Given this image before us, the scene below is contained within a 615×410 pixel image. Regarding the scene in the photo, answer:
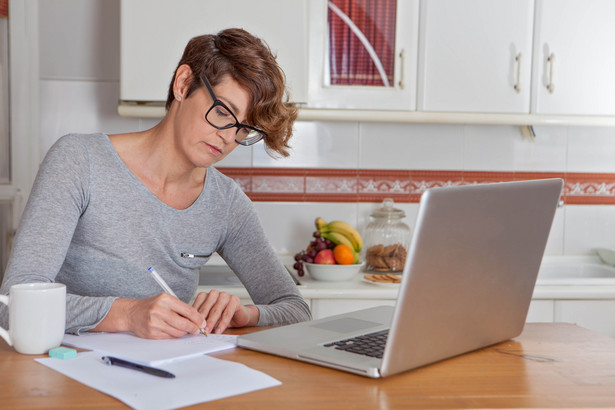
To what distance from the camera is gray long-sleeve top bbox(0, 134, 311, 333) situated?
4.24 feet

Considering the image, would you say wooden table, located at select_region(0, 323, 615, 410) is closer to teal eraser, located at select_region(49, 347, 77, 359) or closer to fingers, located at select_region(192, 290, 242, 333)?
teal eraser, located at select_region(49, 347, 77, 359)

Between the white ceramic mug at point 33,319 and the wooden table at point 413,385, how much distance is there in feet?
0.08

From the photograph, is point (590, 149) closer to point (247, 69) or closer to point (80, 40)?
point (247, 69)

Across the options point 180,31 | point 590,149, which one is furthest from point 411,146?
point 180,31

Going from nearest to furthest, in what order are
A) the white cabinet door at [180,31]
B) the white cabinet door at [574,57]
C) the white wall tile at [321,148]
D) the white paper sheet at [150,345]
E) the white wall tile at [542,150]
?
the white paper sheet at [150,345]
the white cabinet door at [180,31]
the white cabinet door at [574,57]
the white wall tile at [321,148]
the white wall tile at [542,150]

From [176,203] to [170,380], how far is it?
704 millimetres

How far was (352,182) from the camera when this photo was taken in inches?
112

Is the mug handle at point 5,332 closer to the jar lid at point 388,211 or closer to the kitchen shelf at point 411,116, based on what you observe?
the kitchen shelf at point 411,116

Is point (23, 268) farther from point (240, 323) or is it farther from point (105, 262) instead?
point (240, 323)

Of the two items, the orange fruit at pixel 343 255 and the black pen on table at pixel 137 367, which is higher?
the black pen on table at pixel 137 367

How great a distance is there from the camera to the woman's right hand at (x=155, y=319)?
1174 millimetres

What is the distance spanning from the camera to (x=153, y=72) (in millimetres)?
2338

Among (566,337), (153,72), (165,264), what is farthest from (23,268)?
(153,72)

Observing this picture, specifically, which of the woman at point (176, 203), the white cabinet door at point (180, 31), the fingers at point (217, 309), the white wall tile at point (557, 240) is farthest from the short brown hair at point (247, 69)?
the white wall tile at point (557, 240)
